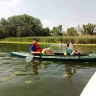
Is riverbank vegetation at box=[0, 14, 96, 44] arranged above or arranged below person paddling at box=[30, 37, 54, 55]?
above

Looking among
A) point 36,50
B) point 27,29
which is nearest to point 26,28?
point 27,29

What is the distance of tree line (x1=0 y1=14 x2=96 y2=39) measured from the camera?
6166 centimetres

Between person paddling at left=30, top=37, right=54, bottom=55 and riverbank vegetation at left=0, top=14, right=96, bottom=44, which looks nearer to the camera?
person paddling at left=30, top=37, right=54, bottom=55

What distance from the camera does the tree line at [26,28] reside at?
2427 inches

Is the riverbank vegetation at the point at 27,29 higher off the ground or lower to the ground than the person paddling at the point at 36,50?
higher

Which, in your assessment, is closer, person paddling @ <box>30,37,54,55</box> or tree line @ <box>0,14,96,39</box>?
person paddling @ <box>30,37,54,55</box>

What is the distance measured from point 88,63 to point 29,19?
63812 millimetres

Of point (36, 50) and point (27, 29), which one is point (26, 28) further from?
point (36, 50)

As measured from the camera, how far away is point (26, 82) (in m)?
6.95

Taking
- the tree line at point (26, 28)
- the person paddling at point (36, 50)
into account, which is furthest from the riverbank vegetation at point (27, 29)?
the person paddling at point (36, 50)

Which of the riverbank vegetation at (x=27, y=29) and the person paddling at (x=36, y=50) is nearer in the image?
the person paddling at (x=36, y=50)

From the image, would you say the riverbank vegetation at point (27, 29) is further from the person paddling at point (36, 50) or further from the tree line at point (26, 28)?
the person paddling at point (36, 50)

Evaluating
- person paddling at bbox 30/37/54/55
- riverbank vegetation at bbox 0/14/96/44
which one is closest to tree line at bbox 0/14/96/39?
riverbank vegetation at bbox 0/14/96/44

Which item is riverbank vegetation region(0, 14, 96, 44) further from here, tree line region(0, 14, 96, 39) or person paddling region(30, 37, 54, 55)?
person paddling region(30, 37, 54, 55)
